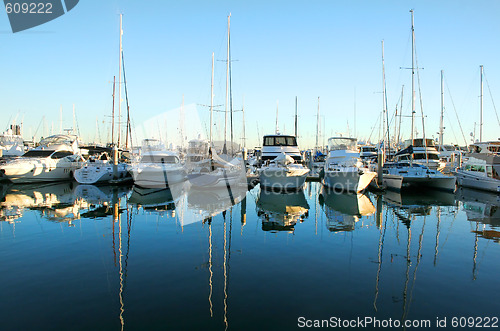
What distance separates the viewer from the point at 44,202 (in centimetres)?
1892

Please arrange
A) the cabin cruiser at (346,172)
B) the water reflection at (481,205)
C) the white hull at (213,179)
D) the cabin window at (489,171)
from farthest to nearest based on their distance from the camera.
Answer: the cabin window at (489,171)
the white hull at (213,179)
the cabin cruiser at (346,172)
the water reflection at (481,205)

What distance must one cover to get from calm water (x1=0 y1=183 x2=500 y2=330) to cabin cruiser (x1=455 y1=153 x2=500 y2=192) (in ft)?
28.7

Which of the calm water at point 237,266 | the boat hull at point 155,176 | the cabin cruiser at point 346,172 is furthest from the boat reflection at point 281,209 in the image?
the boat hull at point 155,176

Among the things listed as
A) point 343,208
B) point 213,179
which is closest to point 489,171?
point 343,208

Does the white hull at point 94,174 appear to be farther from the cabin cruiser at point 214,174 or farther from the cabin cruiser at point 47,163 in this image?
the cabin cruiser at point 214,174

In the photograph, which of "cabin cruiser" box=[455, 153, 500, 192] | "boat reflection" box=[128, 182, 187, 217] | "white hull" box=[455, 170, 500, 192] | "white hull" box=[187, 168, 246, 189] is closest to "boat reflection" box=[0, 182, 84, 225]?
"boat reflection" box=[128, 182, 187, 217]

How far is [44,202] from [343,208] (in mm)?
16883

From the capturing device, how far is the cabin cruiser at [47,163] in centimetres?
2694

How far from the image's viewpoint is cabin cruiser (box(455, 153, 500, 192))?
965 inches

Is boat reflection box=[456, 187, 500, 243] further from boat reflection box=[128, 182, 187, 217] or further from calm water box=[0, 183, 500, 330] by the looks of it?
boat reflection box=[128, 182, 187, 217]

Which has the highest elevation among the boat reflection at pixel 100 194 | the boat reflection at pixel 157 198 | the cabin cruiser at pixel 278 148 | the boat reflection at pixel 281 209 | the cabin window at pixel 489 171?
the cabin cruiser at pixel 278 148

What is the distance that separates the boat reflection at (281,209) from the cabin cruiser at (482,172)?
553 inches

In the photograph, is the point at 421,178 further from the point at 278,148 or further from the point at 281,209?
the point at 281,209

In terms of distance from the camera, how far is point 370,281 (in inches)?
305
